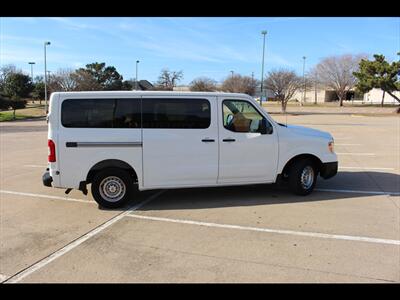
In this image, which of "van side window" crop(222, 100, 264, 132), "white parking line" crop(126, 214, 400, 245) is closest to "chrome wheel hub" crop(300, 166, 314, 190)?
"van side window" crop(222, 100, 264, 132)

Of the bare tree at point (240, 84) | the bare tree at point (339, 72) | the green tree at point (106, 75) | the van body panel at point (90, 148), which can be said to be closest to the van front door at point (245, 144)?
the van body panel at point (90, 148)

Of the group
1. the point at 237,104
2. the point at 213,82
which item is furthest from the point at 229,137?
the point at 213,82

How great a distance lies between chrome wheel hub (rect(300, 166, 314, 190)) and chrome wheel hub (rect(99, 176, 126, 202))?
3.22m

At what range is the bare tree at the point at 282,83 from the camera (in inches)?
1794

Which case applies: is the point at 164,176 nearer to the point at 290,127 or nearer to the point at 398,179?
the point at 290,127

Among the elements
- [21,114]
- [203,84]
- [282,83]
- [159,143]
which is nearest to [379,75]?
[282,83]

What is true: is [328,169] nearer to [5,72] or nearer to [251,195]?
[251,195]

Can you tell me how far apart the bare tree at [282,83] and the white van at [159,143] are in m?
40.0

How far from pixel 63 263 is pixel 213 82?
196ft

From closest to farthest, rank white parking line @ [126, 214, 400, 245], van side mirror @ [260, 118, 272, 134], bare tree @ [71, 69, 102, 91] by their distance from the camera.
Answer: white parking line @ [126, 214, 400, 245] → van side mirror @ [260, 118, 272, 134] → bare tree @ [71, 69, 102, 91]

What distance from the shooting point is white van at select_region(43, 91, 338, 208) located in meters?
6.06

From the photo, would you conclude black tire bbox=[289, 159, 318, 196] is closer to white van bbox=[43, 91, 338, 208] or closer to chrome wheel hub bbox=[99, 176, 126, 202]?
white van bbox=[43, 91, 338, 208]

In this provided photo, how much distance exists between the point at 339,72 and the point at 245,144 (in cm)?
→ 8459

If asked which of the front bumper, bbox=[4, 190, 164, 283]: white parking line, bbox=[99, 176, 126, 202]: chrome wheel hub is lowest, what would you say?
bbox=[4, 190, 164, 283]: white parking line
